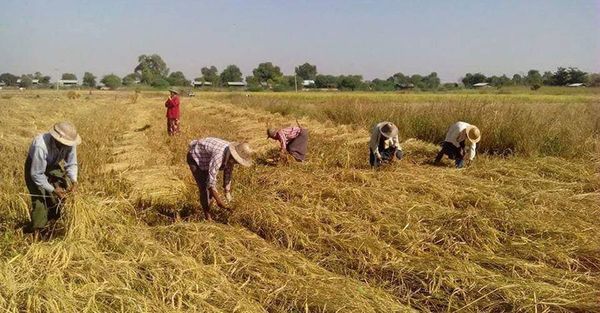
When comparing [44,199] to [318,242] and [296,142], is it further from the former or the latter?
[296,142]

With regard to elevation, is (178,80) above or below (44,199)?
above

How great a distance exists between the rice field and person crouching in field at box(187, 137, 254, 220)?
8.8 inches

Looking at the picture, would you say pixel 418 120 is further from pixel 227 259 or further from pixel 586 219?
pixel 227 259

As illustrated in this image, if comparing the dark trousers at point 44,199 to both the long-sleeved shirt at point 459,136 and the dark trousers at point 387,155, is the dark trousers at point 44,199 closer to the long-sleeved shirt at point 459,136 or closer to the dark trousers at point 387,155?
the dark trousers at point 387,155

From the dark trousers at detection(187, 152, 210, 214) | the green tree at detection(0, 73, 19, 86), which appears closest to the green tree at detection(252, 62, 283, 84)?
the green tree at detection(0, 73, 19, 86)

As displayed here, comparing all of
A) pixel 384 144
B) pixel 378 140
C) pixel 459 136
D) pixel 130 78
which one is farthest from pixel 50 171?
pixel 130 78

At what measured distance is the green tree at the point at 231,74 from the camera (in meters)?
90.1

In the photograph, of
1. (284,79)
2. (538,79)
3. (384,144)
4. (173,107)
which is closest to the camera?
(384,144)

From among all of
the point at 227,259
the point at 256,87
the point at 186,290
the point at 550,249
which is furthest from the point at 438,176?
the point at 256,87

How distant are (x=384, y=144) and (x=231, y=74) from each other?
86.4 metres

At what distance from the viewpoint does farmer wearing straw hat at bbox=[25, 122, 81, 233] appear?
3984 millimetres

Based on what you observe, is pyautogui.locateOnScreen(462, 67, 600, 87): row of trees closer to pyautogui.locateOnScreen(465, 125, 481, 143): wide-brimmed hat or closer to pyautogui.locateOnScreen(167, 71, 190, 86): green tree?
pyautogui.locateOnScreen(465, 125, 481, 143): wide-brimmed hat

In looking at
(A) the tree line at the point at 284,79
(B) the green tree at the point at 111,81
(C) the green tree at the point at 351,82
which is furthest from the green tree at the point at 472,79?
(B) the green tree at the point at 111,81

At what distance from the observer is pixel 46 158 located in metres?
4.10
